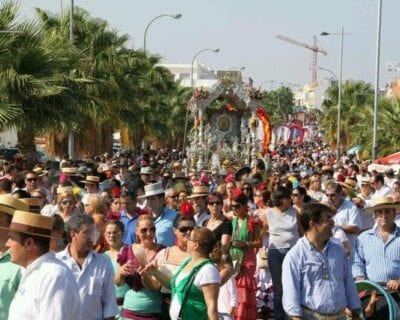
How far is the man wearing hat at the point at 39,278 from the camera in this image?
495 centimetres

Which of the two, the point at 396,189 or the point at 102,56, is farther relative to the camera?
the point at 102,56

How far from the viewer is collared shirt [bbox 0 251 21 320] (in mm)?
5955

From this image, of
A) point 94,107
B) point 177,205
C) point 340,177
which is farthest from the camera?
point 94,107

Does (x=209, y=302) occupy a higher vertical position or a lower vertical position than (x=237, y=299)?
higher

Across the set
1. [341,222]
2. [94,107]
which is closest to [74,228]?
[341,222]

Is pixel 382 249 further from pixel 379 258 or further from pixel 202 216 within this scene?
pixel 202 216

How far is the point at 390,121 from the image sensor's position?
39.4m

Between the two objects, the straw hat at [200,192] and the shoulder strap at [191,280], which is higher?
the straw hat at [200,192]

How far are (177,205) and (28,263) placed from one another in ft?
26.5

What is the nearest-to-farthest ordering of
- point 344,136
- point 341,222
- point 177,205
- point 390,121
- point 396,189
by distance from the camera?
point 341,222 → point 177,205 → point 396,189 → point 390,121 → point 344,136

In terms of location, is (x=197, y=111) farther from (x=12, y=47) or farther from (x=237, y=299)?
(x=237, y=299)

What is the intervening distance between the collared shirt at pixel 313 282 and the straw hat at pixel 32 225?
2.28 meters

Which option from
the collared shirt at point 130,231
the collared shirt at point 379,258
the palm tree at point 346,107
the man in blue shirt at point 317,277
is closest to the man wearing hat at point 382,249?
the collared shirt at point 379,258

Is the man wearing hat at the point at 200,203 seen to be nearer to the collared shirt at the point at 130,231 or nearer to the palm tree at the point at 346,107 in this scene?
the collared shirt at the point at 130,231
